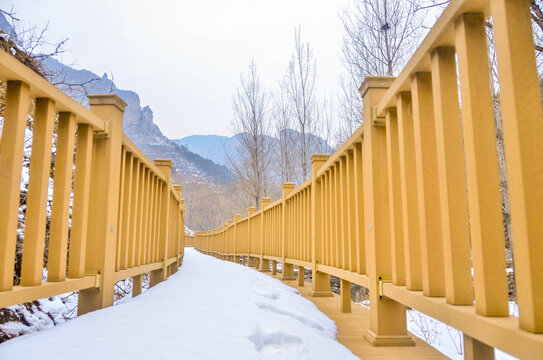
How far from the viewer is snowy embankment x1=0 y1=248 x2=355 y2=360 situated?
1284mm

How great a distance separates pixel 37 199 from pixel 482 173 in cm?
191

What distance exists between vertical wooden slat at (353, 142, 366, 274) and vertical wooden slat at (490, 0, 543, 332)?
5.80 ft

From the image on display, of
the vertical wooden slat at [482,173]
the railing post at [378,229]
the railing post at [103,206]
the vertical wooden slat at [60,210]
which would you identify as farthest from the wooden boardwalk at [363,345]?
the vertical wooden slat at [60,210]

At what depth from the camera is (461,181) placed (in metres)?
1.45

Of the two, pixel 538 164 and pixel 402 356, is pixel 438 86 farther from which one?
pixel 402 356

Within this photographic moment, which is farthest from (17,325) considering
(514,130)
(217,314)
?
(514,130)

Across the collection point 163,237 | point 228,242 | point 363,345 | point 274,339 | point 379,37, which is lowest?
point 363,345

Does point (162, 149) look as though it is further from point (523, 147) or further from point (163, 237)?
point (523, 147)

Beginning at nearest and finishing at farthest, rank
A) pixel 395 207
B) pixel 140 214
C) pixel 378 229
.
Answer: pixel 395 207 < pixel 378 229 < pixel 140 214

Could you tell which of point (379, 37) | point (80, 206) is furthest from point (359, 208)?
point (379, 37)

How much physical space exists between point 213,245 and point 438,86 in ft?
54.8

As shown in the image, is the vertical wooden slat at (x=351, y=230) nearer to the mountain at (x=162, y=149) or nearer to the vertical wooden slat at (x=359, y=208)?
the vertical wooden slat at (x=359, y=208)

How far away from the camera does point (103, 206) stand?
2.47 meters

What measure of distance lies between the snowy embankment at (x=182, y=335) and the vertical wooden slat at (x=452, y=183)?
70 centimetres
